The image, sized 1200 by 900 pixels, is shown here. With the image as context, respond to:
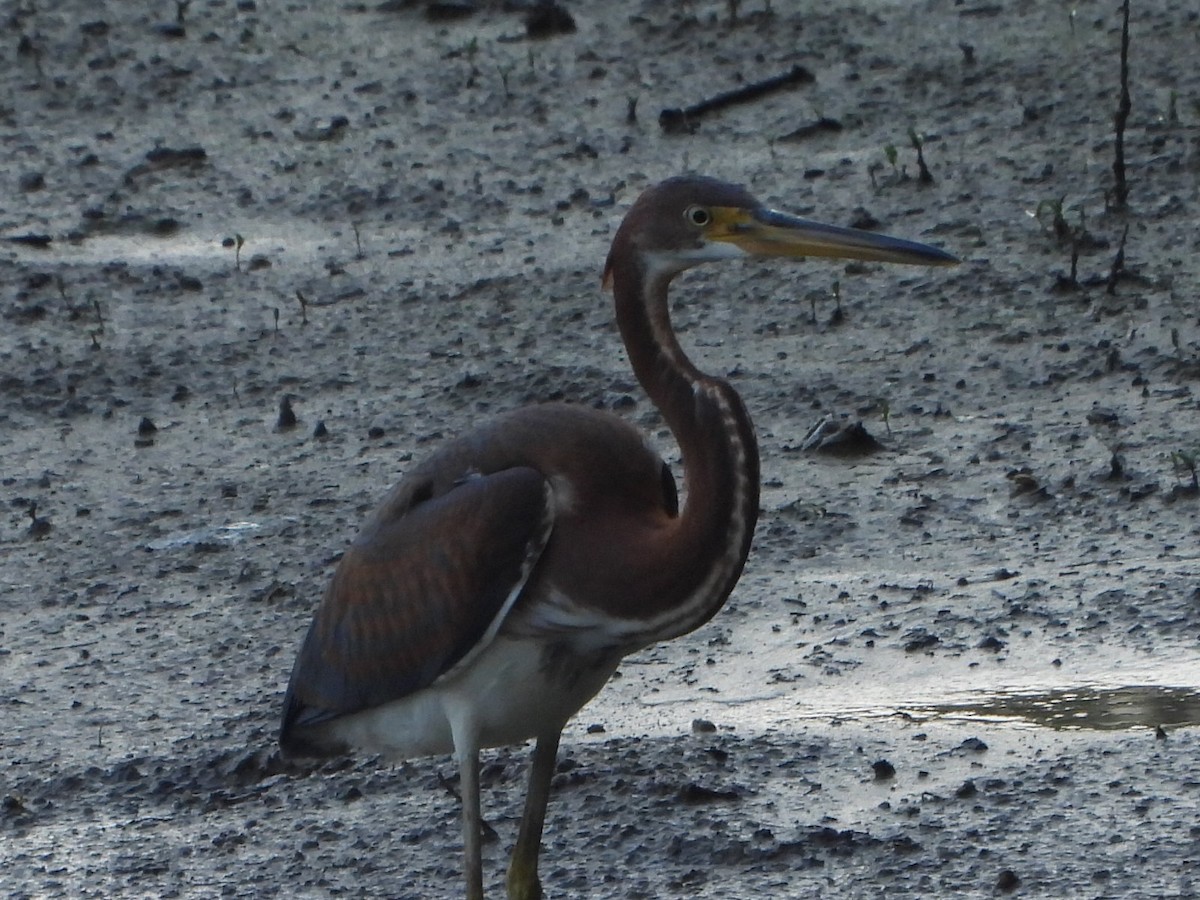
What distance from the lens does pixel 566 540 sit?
15.7 ft

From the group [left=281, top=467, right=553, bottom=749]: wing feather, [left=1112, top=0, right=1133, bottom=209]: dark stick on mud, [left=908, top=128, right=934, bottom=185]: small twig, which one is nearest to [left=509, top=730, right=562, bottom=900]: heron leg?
[left=281, top=467, right=553, bottom=749]: wing feather

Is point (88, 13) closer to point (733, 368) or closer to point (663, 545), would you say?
point (733, 368)

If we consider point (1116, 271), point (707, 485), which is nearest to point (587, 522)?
point (707, 485)

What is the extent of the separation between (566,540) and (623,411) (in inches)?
128

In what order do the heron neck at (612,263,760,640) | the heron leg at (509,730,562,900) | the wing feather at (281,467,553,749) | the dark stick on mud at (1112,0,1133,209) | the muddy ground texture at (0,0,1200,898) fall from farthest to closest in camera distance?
the dark stick on mud at (1112,0,1133,209)
the muddy ground texture at (0,0,1200,898)
the heron leg at (509,730,562,900)
the wing feather at (281,467,553,749)
the heron neck at (612,263,760,640)

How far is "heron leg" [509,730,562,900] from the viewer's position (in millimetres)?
5098

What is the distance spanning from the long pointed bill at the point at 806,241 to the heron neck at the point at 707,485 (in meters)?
0.36

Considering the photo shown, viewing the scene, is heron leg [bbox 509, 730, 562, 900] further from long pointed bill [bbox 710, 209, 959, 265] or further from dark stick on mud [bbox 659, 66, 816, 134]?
dark stick on mud [bbox 659, 66, 816, 134]

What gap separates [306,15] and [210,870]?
7828 mm

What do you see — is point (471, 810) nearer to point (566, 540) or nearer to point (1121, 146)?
point (566, 540)

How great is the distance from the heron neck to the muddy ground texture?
2.69 ft

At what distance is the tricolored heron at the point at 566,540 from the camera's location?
468 centimetres

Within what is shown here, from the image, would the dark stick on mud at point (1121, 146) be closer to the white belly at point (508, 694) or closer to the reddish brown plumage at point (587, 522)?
the reddish brown plumage at point (587, 522)

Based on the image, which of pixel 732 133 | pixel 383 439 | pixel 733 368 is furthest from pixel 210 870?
pixel 732 133
